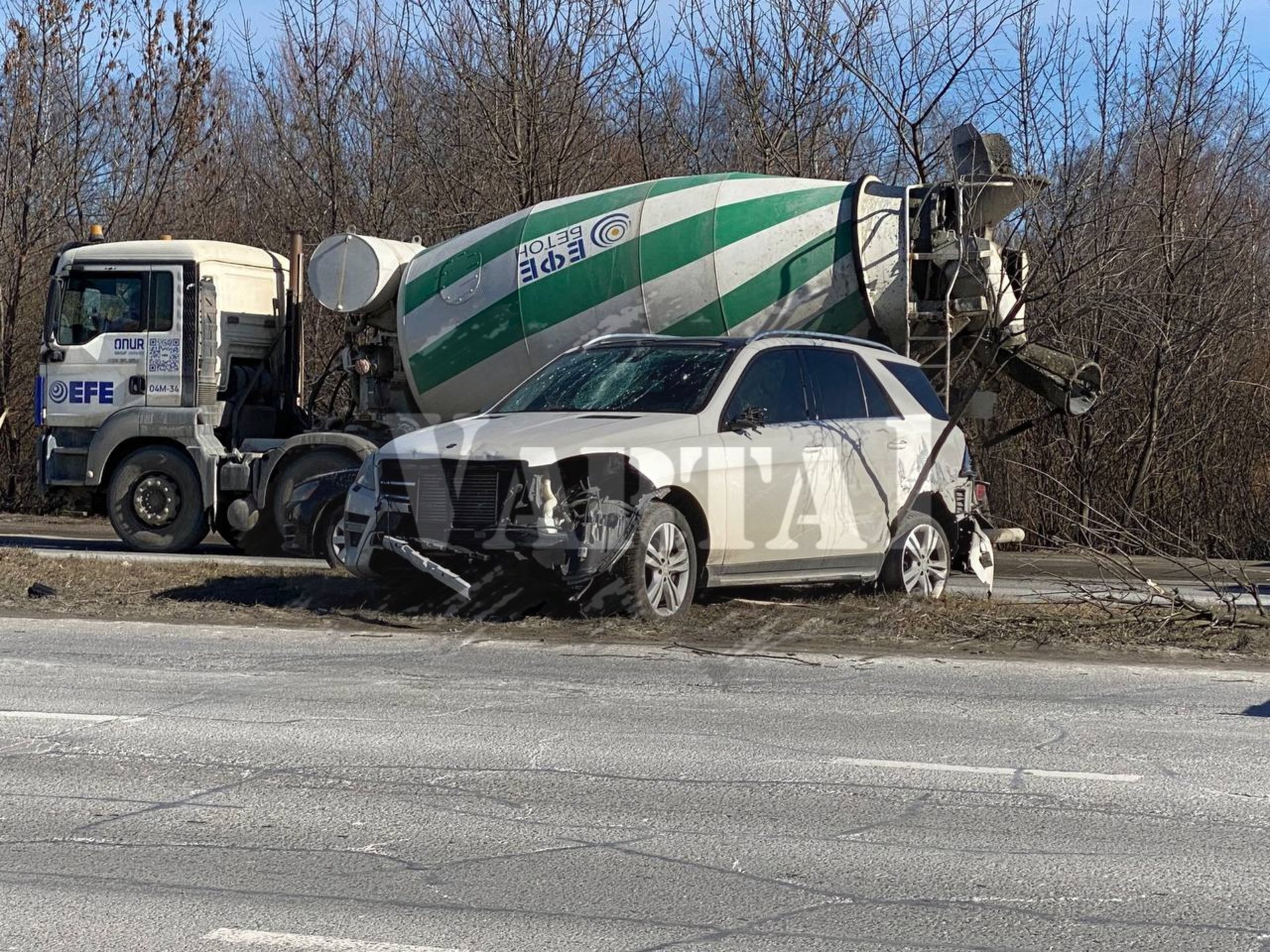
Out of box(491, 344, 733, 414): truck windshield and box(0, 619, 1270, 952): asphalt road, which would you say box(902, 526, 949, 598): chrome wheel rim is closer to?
box(491, 344, 733, 414): truck windshield

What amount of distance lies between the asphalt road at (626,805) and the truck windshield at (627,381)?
233 cm

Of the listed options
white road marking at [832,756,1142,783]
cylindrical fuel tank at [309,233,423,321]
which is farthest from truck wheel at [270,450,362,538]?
white road marking at [832,756,1142,783]

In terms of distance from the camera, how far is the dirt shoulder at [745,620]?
382 inches

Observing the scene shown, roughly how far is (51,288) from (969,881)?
13889 millimetres

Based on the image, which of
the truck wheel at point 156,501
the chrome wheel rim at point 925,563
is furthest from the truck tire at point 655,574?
the truck wheel at point 156,501

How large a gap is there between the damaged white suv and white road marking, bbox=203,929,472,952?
529cm

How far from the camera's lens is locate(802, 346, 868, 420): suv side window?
1121 centimetres

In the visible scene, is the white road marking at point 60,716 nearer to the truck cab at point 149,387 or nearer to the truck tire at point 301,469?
the truck tire at point 301,469

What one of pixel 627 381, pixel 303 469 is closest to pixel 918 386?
pixel 627 381

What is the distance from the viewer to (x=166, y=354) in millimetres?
16031

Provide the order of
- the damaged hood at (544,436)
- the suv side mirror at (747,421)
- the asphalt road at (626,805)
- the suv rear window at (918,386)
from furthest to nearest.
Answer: the suv rear window at (918,386), the suv side mirror at (747,421), the damaged hood at (544,436), the asphalt road at (626,805)

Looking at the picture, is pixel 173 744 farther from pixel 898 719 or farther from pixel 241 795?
pixel 898 719

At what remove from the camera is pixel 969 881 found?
192 inches

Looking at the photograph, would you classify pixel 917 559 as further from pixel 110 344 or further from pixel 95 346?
pixel 95 346
